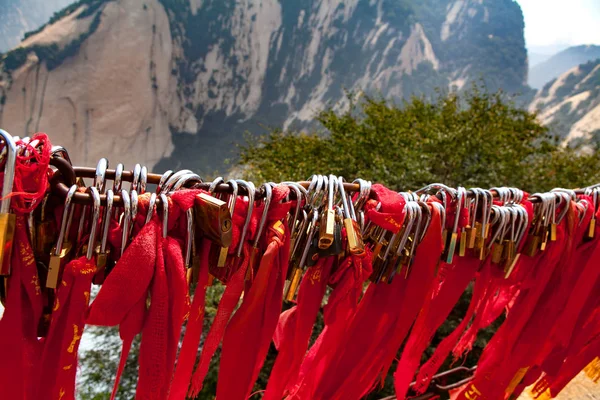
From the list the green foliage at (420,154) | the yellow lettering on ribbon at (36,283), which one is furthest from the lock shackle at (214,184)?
the green foliage at (420,154)

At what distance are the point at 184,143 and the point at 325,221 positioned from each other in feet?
83.9

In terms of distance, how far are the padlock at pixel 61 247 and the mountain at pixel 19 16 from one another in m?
45.6

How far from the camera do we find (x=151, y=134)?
2300 centimetres

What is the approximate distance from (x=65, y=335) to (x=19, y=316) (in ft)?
0.19

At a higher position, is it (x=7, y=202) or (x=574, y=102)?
(x=574, y=102)

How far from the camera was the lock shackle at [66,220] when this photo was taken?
468 mm

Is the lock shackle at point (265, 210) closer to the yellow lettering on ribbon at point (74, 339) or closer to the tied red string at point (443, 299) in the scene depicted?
the yellow lettering on ribbon at point (74, 339)

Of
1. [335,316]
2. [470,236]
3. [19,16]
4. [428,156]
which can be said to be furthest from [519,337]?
[19,16]

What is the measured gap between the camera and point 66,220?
1.56 feet

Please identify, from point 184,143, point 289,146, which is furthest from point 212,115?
point 289,146

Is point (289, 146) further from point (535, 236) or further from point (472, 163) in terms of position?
point (535, 236)

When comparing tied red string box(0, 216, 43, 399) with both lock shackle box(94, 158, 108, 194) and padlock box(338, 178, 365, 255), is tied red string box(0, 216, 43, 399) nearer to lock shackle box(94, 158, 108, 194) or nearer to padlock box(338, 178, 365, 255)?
lock shackle box(94, 158, 108, 194)

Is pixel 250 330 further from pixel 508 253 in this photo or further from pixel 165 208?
pixel 508 253

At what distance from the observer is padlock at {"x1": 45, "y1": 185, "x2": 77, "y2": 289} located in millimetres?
471
